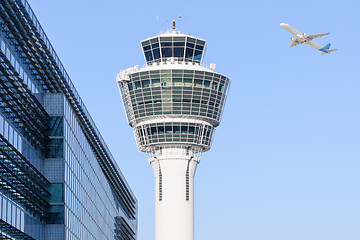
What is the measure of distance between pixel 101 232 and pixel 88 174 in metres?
19.9

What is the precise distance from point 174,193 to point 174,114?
1818 cm

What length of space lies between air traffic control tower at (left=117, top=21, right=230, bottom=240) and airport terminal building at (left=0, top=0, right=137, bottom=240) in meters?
68.0

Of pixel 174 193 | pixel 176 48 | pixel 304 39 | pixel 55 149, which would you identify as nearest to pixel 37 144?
pixel 55 149

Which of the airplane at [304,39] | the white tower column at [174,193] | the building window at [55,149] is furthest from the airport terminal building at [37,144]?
the white tower column at [174,193]

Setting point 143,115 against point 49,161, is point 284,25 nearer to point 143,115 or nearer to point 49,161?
point 143,115

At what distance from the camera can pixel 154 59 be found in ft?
612

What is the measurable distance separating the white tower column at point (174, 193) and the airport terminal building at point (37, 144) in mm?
67811

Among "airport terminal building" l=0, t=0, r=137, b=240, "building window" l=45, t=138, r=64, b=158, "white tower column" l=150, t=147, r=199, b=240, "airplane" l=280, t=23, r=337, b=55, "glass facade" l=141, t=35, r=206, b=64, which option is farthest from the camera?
"glass facade" l=141, t=35, r=206, b=64

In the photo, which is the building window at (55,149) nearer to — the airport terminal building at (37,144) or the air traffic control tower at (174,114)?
the airport terminal building at (37,144)

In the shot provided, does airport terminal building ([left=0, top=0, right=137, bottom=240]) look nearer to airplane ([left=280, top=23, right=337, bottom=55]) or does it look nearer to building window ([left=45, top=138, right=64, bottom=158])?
building window ([left=45, top=138, right=64, bottom=158])

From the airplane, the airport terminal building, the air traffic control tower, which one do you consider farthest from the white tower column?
the airport terminal building

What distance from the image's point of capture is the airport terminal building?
71625mm

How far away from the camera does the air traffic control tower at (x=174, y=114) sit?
17975 cm

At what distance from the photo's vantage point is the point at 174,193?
180 m
